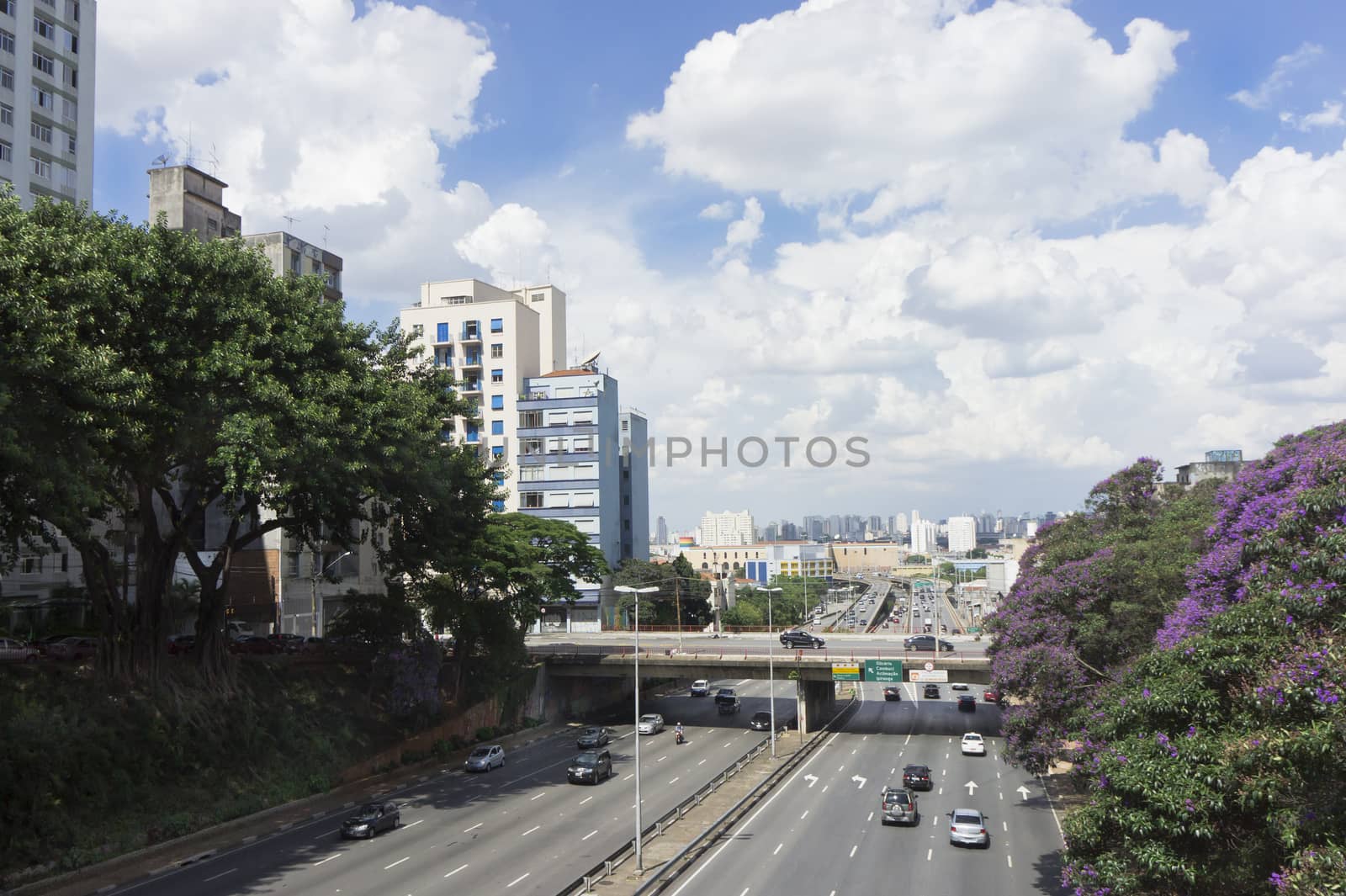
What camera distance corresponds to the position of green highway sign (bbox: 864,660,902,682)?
6200 cm

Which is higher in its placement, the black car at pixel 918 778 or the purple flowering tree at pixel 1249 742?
the purple flowering tree at pixel 1249 742

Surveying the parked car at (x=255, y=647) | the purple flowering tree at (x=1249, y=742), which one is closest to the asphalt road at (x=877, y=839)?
the purple flowering tree at (x=1249, y=742)

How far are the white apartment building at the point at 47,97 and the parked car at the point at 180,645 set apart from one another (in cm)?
3190

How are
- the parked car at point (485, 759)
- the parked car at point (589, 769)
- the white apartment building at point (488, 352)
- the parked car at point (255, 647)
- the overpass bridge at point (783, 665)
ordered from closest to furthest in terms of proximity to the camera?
the parked car at point (589, 769)
the parked car at point (485, 759)
the parked car at point (255, 647)
the overpass bridge at point (783, 665)
the white apartment building at point (488, 352)

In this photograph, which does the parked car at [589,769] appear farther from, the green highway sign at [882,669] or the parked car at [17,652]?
the parked car at [17,652]

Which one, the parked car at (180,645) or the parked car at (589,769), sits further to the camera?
the parked car at (589,769)

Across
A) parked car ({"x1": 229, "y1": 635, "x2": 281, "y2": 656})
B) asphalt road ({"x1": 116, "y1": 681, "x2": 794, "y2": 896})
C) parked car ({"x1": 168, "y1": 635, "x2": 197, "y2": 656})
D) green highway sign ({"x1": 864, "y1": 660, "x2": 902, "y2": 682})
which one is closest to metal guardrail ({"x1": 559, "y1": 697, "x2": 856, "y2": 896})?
asphalt road ({"x1": 116, "y1": 681, "x2": 794, "y2": 896})

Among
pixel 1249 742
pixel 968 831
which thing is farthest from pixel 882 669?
pixel 1249 742

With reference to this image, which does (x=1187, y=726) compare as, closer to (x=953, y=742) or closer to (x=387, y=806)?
(x=387, y=806)

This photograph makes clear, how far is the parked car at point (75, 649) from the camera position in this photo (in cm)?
4200

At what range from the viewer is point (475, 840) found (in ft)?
117

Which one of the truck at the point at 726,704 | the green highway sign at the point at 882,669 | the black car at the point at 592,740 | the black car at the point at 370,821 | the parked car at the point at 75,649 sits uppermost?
the parked car at the point at 75,649

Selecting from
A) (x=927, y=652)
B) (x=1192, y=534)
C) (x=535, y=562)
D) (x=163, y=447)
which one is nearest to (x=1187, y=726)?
(x=1192, y=534)

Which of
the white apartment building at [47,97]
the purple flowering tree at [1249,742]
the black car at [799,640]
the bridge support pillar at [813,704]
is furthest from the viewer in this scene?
the black car at [799,640]
